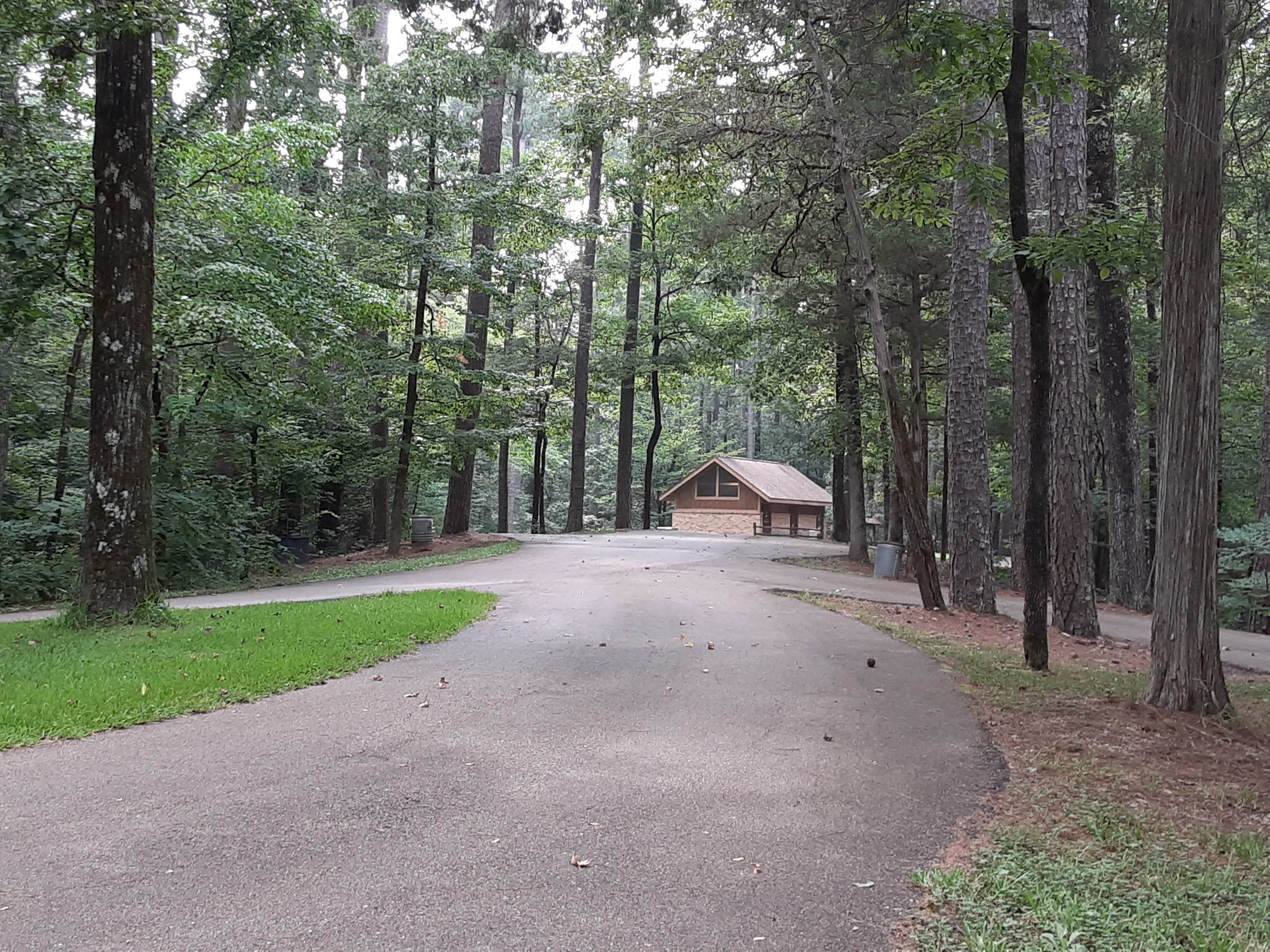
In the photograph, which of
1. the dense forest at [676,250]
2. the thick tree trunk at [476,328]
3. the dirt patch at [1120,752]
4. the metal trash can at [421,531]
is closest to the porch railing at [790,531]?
the dense forest at [676,250]

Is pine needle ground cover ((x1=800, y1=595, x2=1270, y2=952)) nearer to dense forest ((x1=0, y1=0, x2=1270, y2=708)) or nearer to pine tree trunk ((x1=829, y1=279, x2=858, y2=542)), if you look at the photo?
dense forest ((x1=0, y1=0, x2=1270, y2=708))

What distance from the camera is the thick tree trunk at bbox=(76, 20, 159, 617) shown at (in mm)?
7918

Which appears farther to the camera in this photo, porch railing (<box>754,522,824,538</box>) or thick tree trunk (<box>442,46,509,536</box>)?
porch railing (<box>754,522,824,538</box>)

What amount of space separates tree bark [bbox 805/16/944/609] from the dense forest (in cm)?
7

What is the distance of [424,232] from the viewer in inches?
645

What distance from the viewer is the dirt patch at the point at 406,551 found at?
59.7 ft

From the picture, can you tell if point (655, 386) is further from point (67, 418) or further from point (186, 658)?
point (186, 658)

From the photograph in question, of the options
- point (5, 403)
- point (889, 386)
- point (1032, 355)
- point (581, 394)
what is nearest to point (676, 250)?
point (581, 394)

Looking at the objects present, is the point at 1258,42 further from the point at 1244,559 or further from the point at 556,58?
the point at 556,58

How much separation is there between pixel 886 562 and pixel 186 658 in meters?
14.5

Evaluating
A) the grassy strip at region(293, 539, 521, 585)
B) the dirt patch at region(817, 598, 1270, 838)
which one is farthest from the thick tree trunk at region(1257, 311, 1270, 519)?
the grassy strip at region(293, 539, 521, 585)

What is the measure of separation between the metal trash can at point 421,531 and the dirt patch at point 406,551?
6.6 inches

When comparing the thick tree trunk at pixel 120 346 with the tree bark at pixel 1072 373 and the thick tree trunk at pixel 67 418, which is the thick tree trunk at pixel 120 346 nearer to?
the thick tree trunk at pixel 67 418

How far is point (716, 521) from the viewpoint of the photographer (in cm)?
4166
